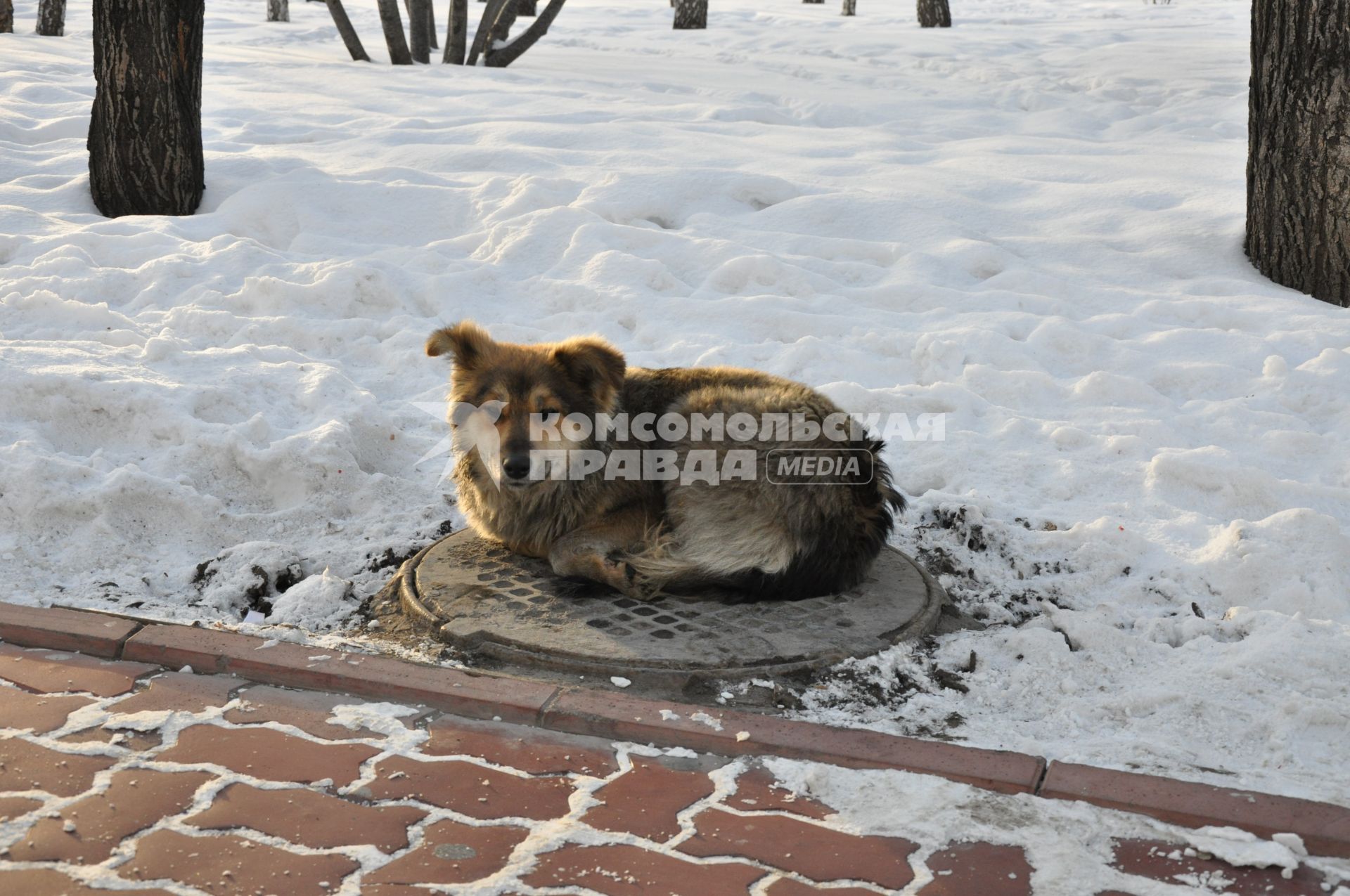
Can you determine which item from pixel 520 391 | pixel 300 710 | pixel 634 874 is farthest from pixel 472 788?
pixel 520 391

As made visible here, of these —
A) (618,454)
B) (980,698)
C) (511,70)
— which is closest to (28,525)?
(618,454)

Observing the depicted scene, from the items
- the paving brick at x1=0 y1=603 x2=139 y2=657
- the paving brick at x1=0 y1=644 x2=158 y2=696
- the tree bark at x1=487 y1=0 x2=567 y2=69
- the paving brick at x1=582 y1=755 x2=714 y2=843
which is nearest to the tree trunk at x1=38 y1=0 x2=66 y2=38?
the tree bark at x1=487 y1=0 x2=567 y2=69

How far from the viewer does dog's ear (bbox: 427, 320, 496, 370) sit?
4699 mm

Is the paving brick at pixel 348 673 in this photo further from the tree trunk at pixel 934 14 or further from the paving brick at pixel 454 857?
the tree trunk at pixel 934 14

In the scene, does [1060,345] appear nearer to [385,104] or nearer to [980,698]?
[980,698]

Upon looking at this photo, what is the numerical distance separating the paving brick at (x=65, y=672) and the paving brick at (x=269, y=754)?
1.55 ft

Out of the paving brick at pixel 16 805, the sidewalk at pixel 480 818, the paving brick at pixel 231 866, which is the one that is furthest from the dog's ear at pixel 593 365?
the paving brick at pixel 16 805

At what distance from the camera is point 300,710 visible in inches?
147

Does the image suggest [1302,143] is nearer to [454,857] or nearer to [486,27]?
[454,857]

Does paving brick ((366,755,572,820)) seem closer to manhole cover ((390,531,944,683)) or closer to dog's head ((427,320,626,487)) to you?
manhole cover ((390,531,944,683))

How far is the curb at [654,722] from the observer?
322 centimetres

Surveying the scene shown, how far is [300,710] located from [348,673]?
8.4 inches

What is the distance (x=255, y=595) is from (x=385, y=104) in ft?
27.7

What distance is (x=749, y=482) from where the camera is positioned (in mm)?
4602
